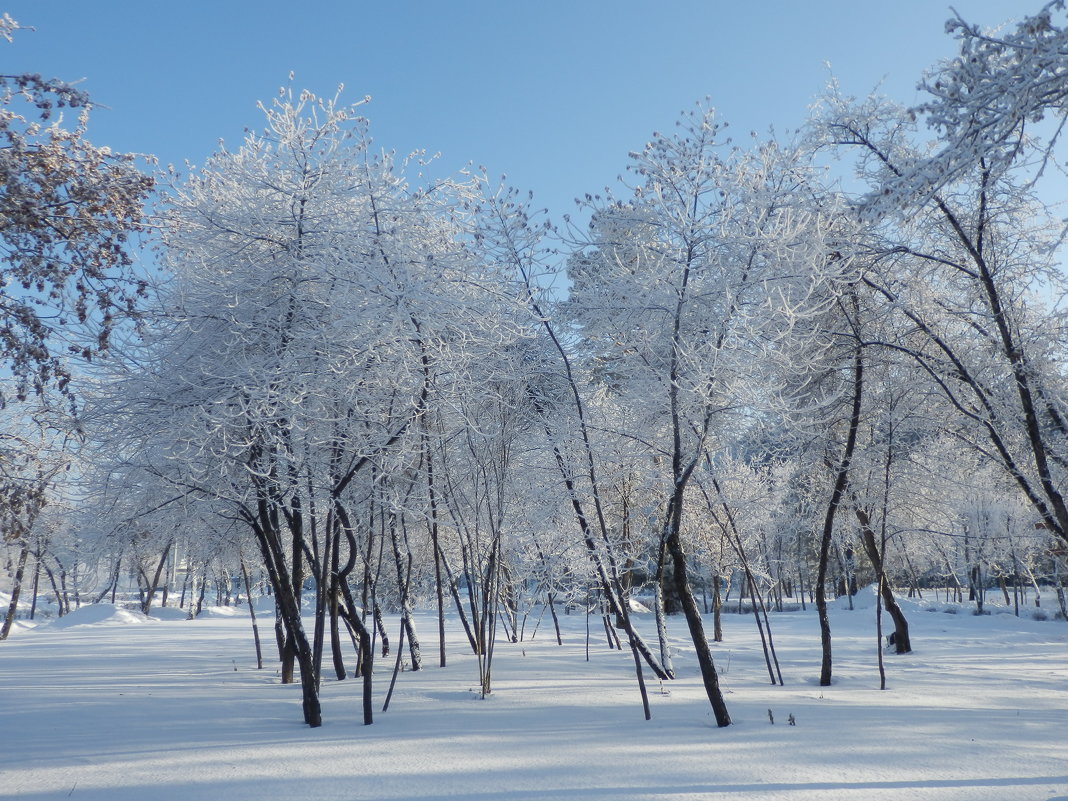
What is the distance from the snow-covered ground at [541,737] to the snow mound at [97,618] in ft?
64.8

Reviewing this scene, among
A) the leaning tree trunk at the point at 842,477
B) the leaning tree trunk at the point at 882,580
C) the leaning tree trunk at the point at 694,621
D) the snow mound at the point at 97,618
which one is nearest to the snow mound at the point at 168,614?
the snow mound at the point at 97,618

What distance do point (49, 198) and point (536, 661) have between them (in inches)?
424

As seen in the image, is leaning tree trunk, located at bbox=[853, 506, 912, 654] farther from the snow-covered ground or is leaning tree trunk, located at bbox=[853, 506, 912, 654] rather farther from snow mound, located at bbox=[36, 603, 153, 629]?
snow mound, located at bbox=[36, 603, 153, 629]

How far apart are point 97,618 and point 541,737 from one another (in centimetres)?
3270

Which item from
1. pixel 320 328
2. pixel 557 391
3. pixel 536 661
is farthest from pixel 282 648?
pixel 320 328

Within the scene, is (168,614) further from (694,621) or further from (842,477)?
(694,621)

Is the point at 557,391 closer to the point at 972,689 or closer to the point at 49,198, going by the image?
the point at 49,198

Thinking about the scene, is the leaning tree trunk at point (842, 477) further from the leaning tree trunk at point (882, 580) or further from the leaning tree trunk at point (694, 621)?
the leaning tree trunk at point (694, 621)

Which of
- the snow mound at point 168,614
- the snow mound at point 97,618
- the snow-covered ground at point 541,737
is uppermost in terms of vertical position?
→ the snow-covered ground at point 541,737

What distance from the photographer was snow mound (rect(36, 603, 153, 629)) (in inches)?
1205

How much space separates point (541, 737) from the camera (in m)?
6.77

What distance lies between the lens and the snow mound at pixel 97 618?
1205 inches

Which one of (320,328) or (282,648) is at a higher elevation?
(320,328)

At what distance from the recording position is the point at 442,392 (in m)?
7.51
